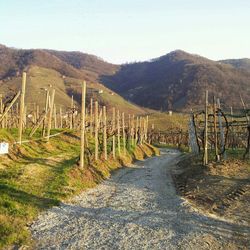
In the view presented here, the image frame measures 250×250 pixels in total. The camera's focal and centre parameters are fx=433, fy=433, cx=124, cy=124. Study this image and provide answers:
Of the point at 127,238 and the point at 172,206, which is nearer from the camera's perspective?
the point at 127,238

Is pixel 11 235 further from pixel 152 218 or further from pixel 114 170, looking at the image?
pixel 114 170

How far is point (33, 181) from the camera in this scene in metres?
21.6

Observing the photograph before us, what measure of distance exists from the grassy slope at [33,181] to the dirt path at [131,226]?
0.61 meters

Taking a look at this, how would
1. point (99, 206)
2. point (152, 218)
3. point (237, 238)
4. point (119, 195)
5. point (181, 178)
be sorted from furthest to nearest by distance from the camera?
point (181, 178)
point (119, 195)
point (99, 206)
point (152, 218)
point (237, 238)

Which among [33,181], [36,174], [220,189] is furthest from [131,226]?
[220,189]

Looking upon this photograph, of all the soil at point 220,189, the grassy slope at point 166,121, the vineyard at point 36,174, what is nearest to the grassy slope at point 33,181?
the vineyard at point 36,174

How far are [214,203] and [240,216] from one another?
7.37 ft

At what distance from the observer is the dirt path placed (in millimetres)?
14391

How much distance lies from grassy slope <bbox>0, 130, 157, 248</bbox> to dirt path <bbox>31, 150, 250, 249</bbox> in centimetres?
61

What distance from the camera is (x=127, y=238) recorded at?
14.8 m

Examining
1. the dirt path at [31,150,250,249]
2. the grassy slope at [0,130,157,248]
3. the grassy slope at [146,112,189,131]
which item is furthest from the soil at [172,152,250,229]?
the grassy slope at [146,112,189,131]

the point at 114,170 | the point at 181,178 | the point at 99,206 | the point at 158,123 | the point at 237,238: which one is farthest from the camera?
the point at 158,123

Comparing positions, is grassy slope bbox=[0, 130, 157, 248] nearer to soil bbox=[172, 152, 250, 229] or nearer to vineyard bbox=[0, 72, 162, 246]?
vineyard bbox=[0, 72, 162, 246]

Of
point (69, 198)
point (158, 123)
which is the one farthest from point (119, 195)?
point (158, 123)
